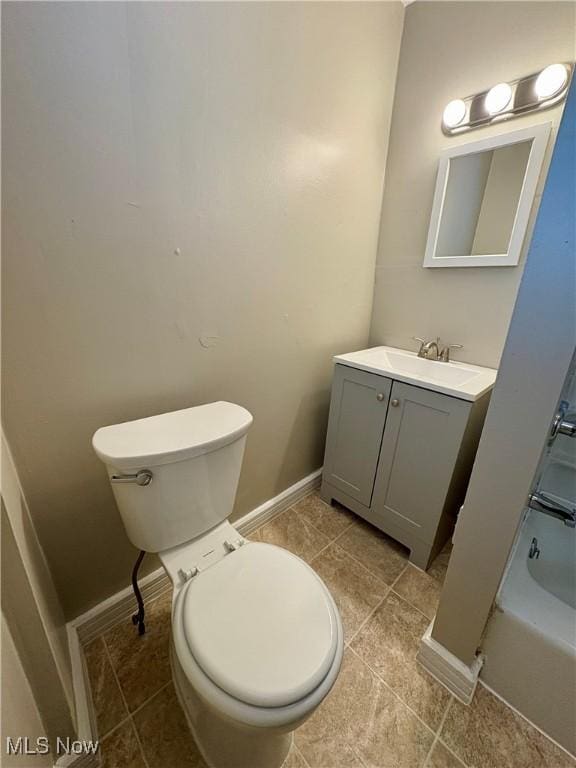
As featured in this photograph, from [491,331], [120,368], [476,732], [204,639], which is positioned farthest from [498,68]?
[476,732]

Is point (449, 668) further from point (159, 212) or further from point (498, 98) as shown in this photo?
point (498, 98)

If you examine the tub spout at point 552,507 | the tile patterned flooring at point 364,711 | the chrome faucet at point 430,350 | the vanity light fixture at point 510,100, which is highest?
the vanity light fixture at point 510,100

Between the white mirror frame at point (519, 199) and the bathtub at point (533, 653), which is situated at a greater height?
the white mirror frame at point (519, 199)

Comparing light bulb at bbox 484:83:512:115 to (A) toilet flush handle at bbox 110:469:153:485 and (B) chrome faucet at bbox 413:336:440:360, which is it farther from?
(A) toilet flush handle at bbox 110:469:153:485

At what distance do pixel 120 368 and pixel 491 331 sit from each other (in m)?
1.51

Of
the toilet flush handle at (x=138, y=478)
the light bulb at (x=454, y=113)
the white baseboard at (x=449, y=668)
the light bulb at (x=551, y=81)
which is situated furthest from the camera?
the light bulb at (x=454, y=113)

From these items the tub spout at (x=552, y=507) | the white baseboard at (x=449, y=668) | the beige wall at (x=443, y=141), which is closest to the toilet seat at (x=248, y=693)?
the white baseboard at (x=449, y=668)

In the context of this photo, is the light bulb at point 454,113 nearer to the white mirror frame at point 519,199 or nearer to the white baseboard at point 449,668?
the white mirror frame at point 519,199

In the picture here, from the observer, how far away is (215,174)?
0.96 m

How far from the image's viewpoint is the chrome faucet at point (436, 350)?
1484 mm

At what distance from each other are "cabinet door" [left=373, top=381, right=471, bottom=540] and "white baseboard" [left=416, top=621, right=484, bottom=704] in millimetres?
385

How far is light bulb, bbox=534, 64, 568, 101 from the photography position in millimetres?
1062

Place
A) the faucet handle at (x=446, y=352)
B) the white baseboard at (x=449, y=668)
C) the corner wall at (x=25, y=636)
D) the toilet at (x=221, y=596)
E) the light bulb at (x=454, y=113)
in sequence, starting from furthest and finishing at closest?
1. the faucet handle at (x=446, y=352)
2. the light bulb at (x=454, y=113)
3. the white baseboard at (x=449, y=668)
4. the toilet at (x=221, y=596)
5. the corner wall at (x=25, y=636)

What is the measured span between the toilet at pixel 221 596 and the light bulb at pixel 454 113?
61.0 inches
